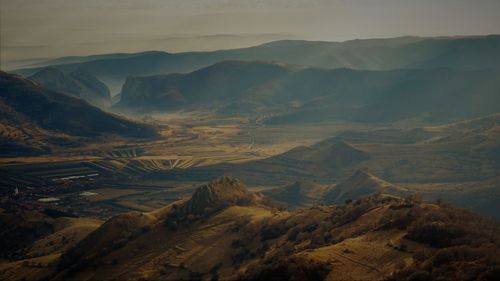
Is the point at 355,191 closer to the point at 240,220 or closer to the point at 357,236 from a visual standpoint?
the point at 240,220

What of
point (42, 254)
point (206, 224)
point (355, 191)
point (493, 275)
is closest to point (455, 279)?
point (493, 275)

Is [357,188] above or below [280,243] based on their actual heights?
below

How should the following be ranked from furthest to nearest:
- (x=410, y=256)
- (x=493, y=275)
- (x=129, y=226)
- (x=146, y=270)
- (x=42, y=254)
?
1. (x=42, y=254)
2. (x=129, y=226)
3. (x=146, y=270)
4. (x=410, y=256)
5. (x=493, y=275)

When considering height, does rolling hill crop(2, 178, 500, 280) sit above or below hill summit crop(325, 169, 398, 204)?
above

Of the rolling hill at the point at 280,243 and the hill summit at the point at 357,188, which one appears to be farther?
the hill summit at the point at 357,188

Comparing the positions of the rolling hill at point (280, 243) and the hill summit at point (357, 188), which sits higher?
the rolling hill at point (280, 243)

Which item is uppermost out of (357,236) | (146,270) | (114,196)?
(357,236)

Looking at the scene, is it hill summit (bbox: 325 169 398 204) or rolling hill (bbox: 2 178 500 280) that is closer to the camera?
rolling hill (bbox: 2 178 500 280)

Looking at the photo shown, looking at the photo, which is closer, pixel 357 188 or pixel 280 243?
pixel 280 243
